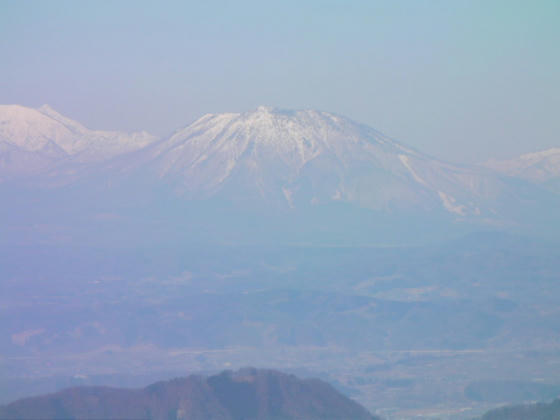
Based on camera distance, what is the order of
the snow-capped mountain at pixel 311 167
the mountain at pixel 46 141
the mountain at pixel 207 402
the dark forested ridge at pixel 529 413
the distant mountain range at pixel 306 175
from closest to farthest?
1. the mountain at pixel 207 402
2. the dark forested ridge at pixel 529 413
3. the distant mountain range at pixel 306 175
4. the snow-capped mountain at pixel 311 167
5. the mountain at pixel 46 141

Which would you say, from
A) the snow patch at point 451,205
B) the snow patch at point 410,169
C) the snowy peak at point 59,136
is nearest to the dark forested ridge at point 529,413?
the snow patch at point 451,205

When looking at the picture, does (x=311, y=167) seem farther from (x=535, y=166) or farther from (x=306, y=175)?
(x=535, y=166)

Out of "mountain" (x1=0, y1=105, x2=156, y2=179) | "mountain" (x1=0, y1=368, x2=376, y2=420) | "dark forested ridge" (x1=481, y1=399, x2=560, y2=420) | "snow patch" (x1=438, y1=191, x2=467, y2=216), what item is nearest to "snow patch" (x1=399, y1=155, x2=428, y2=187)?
"snow patch" (x1=438, y1=191, x2=467, y2=216)

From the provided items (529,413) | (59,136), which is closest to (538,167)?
(59,136)

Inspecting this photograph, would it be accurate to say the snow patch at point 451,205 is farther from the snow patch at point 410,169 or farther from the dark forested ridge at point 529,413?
the dark forested ridge at point 529,413

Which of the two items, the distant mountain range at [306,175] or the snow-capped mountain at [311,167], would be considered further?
the snow-capped mountain at [311,167]

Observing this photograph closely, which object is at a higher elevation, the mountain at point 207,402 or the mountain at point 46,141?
the mountain at point 46,141

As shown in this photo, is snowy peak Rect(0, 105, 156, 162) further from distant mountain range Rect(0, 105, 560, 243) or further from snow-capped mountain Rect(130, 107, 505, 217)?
snow-capped mountain Rect(130, 107, 505, 217)

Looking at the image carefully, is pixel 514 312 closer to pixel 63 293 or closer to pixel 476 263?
pixel 476 263
